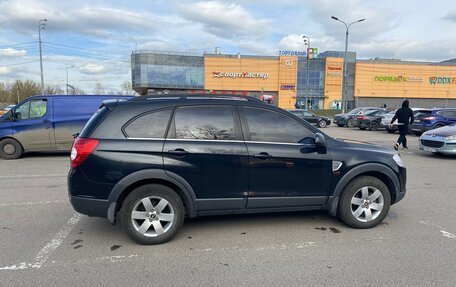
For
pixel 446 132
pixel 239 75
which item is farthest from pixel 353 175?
pixel 239 75

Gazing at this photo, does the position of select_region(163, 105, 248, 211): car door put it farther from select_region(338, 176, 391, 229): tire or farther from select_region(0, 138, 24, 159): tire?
select_region(0, 138, 24, 159): tire

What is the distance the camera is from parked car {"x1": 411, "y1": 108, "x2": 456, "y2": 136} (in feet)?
53.5

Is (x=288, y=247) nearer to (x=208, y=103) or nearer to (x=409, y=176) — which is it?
(x=208, y=103)

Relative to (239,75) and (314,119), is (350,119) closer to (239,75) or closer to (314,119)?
(314,119)

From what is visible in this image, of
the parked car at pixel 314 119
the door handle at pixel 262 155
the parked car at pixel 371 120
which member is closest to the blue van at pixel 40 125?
the door handle at pixel 262 155

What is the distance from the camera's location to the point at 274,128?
162 inches

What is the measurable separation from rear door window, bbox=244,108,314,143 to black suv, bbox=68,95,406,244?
0.01 m

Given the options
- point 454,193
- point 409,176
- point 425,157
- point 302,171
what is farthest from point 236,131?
point 425,157

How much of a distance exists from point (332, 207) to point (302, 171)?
0.70 m

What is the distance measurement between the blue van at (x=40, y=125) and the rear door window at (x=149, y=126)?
6335mm

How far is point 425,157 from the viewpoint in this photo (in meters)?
→ 10.6

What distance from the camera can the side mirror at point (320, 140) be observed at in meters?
4.03

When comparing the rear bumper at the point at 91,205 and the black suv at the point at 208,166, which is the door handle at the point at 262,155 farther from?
the rear bumper at the point at 91,205

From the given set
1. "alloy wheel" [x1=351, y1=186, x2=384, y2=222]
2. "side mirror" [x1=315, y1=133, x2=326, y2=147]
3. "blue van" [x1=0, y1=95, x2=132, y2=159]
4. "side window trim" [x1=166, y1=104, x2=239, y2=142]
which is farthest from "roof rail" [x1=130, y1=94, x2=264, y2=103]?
"blue van" [x1=0, y1=95, x2=132, y2=159]
